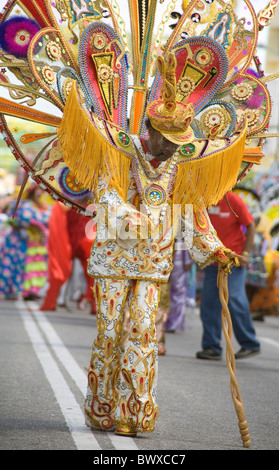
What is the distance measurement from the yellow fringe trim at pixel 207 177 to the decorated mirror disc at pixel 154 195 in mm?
180

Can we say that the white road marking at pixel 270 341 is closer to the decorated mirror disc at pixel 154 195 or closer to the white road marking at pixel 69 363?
the white road marking at pixel 69 363

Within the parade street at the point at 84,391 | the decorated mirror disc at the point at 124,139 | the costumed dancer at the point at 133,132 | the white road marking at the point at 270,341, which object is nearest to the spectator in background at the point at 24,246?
the parade street at the point at 84,391

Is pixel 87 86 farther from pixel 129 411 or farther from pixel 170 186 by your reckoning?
pixel 129 411

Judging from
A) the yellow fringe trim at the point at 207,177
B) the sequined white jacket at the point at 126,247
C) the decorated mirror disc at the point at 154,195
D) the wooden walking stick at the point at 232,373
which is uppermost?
the yellow fringe trim at the point at 207,177

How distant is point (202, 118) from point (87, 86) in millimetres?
851

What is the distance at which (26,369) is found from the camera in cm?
820

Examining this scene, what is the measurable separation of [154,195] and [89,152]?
1.54 ft

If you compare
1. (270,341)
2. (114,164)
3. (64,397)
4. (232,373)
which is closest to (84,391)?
(64,397)

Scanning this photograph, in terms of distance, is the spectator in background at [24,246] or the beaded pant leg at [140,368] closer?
the beaded pant leg at [140,368]

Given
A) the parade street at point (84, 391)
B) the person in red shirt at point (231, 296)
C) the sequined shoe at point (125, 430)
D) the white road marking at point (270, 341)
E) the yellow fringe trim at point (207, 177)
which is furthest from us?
the white road marking at point (270, 341)

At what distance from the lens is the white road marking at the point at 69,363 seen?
5.28 meters

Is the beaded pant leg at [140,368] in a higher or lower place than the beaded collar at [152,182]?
lower

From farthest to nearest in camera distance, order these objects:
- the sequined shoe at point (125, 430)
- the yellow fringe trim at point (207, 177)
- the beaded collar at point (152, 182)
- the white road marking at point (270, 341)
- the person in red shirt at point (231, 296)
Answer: the white road marking at point (270, 341)
the person in red shirt at point (231, 296)
the yellow fringe trim at point (207, 177)
the beaded collar at point (152, 182)
the sequined shoe at point (125, 430)

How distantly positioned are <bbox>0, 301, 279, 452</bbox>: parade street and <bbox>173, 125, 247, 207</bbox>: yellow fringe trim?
4.76 ft
